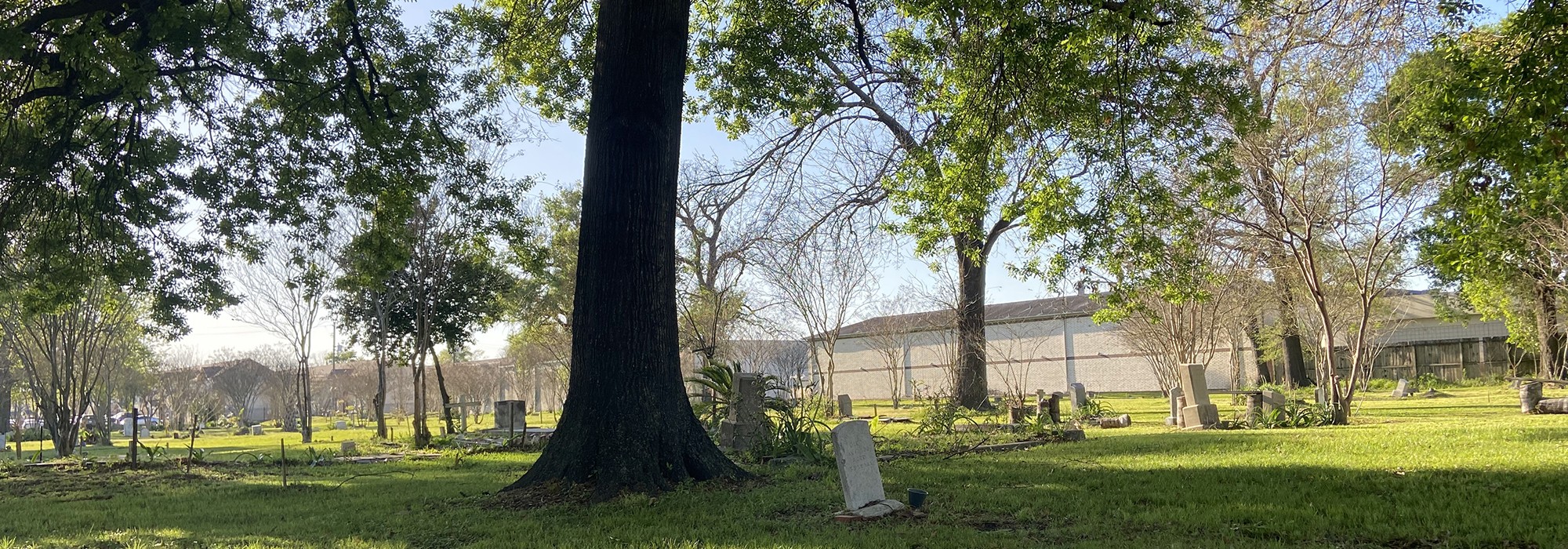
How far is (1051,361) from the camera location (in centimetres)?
4500

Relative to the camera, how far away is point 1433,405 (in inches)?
807

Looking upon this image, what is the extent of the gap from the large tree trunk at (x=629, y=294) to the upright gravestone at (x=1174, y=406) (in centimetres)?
1123

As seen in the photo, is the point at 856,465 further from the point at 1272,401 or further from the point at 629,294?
the point at 1272,401

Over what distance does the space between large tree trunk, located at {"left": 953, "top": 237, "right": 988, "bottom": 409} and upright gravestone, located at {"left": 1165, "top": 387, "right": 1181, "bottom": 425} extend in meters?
4.20

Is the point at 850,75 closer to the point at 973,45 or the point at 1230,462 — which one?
the point at 973,45

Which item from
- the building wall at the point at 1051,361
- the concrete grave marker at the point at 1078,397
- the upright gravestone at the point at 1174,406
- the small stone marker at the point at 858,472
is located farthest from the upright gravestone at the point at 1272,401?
the building wall at the point at 1051,361

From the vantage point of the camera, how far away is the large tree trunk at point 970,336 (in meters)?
20.3

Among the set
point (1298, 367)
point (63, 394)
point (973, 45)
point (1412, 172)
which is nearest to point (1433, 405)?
point (1298, 367)

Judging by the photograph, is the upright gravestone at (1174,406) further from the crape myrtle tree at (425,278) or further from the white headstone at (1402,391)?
the white headstone at (1402,391)

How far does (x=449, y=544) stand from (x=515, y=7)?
8.64 m

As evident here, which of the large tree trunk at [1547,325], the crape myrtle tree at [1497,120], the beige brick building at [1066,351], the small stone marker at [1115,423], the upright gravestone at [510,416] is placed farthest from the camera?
the beige brick building at [1066,351]

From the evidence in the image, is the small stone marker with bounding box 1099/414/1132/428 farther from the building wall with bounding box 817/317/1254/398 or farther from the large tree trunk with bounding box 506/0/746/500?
the building wall with bounding box 817/317/1254/398

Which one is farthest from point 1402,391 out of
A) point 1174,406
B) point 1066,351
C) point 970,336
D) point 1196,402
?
point 1066,351

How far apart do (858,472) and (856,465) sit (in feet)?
0.16
